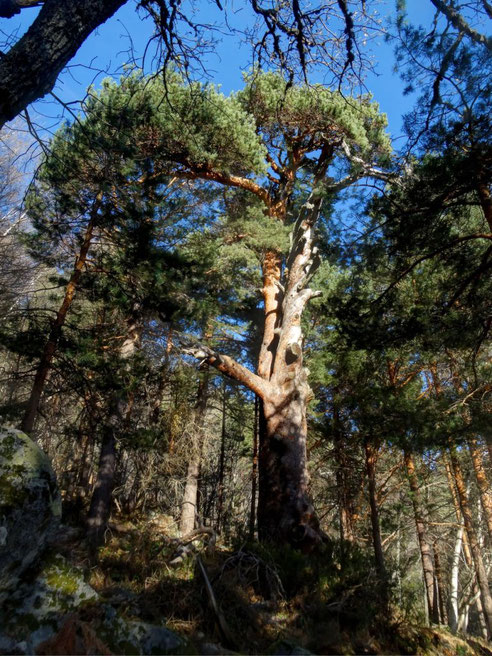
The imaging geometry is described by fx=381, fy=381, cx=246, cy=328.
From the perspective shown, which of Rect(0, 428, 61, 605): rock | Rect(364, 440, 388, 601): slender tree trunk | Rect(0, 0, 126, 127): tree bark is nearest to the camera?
Rect(0, 0, 126, 127): tree bark

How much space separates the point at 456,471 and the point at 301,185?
10.0m

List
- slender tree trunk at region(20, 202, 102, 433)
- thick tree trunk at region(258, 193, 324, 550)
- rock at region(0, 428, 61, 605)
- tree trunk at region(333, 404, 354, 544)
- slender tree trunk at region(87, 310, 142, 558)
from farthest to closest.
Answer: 1. tree trunk at region(333, 404, 354, 544)
2. slender tree trunk at region(87, 310, 142, 558)
3. thick tree trunk at region(258, 193, 324, 550)
4. slender tree trunk at region(20, 202, 102, 433)
5. rock at region(0, 428, 61, 605)

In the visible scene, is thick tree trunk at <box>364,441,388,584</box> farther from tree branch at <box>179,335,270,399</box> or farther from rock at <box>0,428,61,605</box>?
rock at <box>0,428,61,605</box>

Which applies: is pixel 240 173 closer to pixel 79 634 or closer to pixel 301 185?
pixel 301 185

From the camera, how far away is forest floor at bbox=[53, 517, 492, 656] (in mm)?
3566

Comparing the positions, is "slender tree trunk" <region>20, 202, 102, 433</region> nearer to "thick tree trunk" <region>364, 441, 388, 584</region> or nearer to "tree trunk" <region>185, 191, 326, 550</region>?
"tree trunk" <region>185, 191, 326, 550</region>

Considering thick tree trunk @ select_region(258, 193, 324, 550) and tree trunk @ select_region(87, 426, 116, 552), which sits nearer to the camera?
thick tree trunk @ select_region(258, 193, 324, 550)

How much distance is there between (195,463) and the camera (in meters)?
11.7

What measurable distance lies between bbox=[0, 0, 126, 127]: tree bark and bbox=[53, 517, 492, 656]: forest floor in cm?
386

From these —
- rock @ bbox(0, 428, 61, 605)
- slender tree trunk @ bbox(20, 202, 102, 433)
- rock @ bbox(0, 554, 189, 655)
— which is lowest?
rock @ bbox(0, 554, 189, 655)

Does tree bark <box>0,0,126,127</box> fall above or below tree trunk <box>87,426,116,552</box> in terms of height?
above

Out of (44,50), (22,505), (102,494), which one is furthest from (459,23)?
(102,494)

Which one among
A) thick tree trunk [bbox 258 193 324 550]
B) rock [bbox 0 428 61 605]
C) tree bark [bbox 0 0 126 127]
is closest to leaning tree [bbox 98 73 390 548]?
thick tree trunk [bbox 258 193 324 550]

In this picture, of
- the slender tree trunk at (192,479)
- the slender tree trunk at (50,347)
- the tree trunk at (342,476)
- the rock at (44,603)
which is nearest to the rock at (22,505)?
the rock at (44,603)
